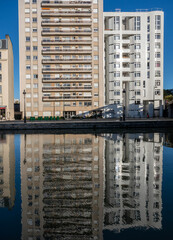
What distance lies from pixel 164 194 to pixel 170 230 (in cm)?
203

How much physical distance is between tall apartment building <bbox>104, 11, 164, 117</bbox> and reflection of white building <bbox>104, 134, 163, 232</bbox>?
2327 inches

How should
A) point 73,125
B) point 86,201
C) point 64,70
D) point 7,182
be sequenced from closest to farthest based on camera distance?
point 86,201
point 7,182
point 73,125
point 64,70

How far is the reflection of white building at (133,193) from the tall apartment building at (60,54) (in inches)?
2325

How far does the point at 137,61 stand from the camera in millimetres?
68562

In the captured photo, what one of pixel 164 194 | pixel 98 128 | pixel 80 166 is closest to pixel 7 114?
pixel 98 128

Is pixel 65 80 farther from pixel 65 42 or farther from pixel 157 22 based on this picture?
pixel 157 22

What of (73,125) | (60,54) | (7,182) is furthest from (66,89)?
(7,182)

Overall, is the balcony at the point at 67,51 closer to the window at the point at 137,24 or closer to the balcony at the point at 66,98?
the balcony at the point at 66,98

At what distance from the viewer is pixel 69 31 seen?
68500 mm

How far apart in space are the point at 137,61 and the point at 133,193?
66.2 metres

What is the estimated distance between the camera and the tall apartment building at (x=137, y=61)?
68.3 metres

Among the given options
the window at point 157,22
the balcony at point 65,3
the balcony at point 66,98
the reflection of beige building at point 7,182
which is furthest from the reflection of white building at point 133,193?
the balcony at point 65,3

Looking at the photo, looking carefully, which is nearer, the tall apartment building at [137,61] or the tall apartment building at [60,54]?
the tall apartment building at [60,54]

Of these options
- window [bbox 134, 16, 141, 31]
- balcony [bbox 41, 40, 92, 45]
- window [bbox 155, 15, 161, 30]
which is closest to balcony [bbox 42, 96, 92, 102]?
balcony [bbox 41, 40, 92, 45]
